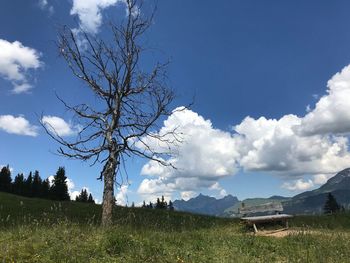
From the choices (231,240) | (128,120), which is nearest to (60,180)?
(128,120)

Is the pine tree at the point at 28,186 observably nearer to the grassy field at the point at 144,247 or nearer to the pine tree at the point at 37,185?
the pine tree at the point at 37,185

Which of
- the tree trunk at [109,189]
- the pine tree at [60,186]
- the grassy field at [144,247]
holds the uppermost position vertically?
the pine tree at [60,186]

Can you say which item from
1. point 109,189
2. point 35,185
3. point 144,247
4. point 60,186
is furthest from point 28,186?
point 144,247

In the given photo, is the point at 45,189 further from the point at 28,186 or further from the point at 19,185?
the point at 19,185

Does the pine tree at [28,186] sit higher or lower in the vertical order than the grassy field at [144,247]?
higher

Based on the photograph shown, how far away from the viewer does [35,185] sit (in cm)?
9656

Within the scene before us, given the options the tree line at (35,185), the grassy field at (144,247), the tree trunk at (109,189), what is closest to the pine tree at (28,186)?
the tree line at (35,185)

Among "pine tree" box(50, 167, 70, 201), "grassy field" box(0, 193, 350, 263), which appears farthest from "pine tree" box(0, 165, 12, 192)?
"grassy field" box(0, 193, 350, 263)

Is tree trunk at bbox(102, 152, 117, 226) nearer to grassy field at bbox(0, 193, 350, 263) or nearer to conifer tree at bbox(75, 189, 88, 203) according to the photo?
grassy field at bbox(0, 193, 350, 263)

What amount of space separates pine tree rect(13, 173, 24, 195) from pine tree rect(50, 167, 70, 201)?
41.9ft

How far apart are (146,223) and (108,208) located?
2855 mm

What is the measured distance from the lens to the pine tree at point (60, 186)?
282 feet

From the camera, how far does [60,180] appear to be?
87500 millimetres

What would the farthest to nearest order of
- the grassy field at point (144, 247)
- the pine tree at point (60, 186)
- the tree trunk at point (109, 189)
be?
the pine tree at point (60, 186)
the tree trunk at point (109, 189)
the grassy field at point (144, 247)
